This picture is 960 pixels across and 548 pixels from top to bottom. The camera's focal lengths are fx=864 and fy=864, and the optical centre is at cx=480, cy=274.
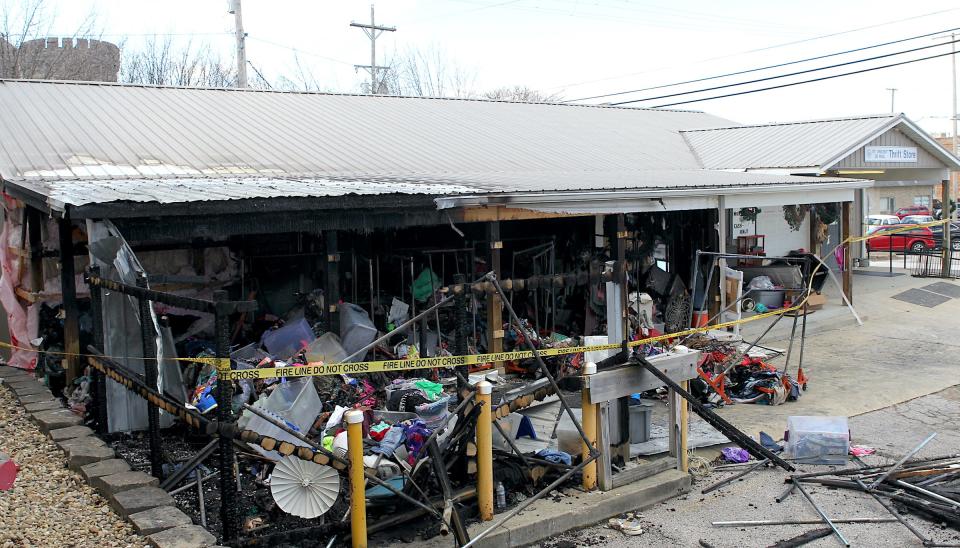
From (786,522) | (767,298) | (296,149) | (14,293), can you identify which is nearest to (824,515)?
(786,522)

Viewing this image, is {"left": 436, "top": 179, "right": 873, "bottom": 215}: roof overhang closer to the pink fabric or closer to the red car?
the pink fabric

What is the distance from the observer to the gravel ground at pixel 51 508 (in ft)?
17.4

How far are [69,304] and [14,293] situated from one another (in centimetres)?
250

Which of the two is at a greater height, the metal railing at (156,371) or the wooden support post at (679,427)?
the metal railing at (156,371)

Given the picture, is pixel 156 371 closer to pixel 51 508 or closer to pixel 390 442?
pixel 51 508

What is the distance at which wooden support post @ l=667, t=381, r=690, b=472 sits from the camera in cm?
776

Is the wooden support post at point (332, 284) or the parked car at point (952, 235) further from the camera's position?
the parked car at point (952, 235)

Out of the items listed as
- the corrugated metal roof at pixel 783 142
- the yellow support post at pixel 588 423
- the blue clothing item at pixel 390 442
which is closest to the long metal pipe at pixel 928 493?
the yellow support post at pixel 588 423

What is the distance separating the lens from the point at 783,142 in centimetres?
1995

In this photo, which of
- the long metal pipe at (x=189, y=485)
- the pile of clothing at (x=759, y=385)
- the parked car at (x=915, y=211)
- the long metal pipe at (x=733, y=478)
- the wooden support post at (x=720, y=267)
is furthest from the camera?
the parked car at (x=915, y=211)

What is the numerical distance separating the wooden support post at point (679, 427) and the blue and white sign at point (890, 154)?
1337cm

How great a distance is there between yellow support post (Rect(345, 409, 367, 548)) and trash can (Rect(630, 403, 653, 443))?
3309 millimetres

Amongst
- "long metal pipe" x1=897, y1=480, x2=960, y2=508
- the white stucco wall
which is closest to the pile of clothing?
"long metal pipe" x1=897, y1=480, x2=960, y2=508

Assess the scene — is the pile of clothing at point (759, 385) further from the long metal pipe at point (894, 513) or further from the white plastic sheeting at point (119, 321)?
the white plastic sheeting at point (119, 321)
